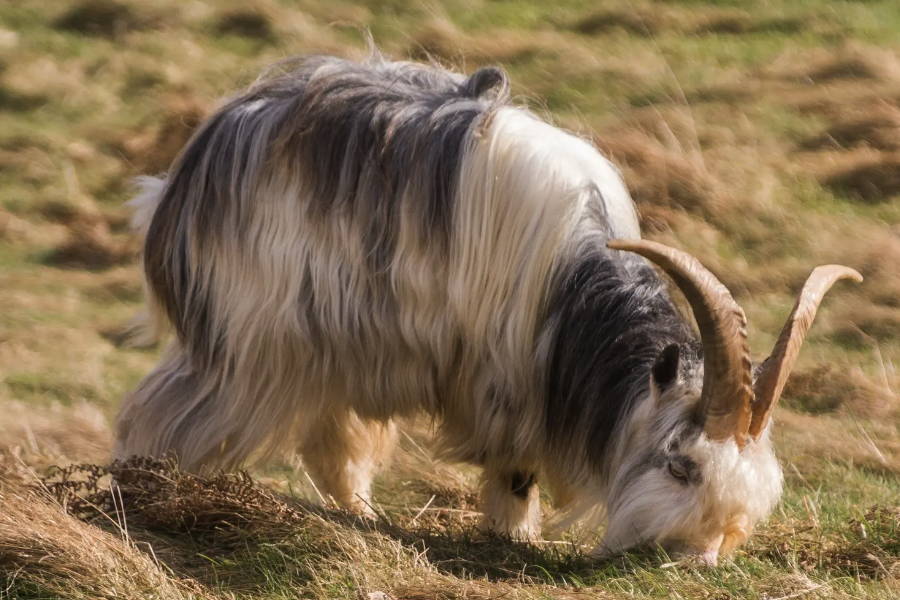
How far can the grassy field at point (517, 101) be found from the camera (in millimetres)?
4219

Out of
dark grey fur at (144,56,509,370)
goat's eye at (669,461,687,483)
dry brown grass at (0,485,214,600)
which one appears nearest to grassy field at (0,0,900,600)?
dry brown grass at (0,485,214,600)

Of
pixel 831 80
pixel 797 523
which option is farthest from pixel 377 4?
pixel 797 523

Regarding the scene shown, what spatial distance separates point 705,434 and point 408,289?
1253 mm

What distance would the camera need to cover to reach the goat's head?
13.6ft

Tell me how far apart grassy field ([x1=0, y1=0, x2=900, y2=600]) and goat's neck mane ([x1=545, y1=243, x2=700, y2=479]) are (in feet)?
1.51

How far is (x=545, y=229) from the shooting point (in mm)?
4773

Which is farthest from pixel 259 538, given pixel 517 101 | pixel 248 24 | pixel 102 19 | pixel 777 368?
pixel 102 19

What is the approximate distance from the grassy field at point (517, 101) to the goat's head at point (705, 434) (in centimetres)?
13

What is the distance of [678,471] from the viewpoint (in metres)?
4.30

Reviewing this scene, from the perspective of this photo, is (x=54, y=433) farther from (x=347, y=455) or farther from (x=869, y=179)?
(x=869, y=179)

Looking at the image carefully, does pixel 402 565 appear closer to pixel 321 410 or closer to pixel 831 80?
pixel 321 410

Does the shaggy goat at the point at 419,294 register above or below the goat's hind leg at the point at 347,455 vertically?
above

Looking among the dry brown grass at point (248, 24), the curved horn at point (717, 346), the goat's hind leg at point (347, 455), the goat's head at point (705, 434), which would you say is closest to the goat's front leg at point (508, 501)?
the goat's hind leg at point (347, 455)

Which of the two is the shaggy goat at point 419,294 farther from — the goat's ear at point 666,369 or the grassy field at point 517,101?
the grassy field at point 517,101
